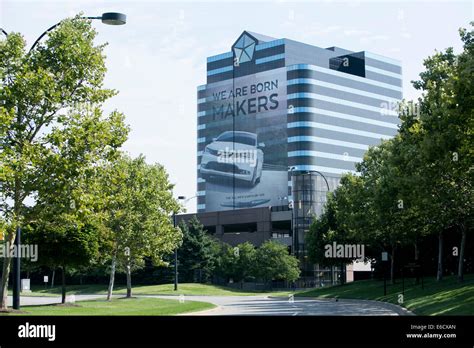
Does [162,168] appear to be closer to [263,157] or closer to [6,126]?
[6,126]

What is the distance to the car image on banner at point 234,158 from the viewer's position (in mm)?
172875

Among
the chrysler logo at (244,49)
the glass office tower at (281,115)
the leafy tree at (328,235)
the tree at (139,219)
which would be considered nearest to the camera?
the tree at (139,219)

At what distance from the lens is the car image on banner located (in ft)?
567

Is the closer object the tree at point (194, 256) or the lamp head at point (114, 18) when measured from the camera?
the lamp head at point (114, 18)

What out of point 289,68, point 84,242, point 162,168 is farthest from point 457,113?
point 289,68

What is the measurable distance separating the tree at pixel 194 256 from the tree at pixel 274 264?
12744mm

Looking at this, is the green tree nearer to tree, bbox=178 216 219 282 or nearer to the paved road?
the paved road

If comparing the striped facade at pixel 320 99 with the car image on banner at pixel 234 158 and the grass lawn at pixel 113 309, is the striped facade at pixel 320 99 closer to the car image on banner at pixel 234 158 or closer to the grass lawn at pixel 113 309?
the car image on banner at pixel 234 158

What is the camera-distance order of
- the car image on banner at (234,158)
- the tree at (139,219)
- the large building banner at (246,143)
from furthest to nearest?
the car image on banner at (234,158)
the large building banner at (246,143)
the tree at (139,219)

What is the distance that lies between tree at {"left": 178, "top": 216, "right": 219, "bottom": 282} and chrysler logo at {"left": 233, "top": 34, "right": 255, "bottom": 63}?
87058 millimetres

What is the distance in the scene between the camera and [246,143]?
17700cm

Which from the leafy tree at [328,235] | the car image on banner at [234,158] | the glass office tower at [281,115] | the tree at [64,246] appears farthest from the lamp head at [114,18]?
the car image on banner at [234,158]

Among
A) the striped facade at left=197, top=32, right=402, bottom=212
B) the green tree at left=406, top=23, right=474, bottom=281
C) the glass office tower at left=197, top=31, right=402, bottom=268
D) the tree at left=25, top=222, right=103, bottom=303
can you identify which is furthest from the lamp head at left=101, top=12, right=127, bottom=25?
the glass office tower at left=197, top=31, right=402, bottom=268

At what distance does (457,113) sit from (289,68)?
457 feet
